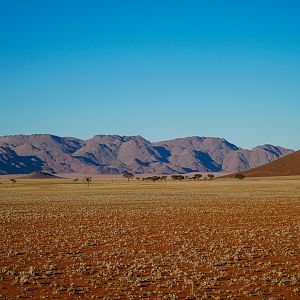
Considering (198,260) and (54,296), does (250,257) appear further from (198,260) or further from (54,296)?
(54,296)

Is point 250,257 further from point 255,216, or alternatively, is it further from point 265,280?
point 255,216

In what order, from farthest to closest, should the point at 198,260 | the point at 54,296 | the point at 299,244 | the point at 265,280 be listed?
the point at 299,244
the point at 198,260
the point at 265,280
the point at 54,296

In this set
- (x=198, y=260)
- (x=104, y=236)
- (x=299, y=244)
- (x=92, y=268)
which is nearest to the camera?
(x=92, y=268)

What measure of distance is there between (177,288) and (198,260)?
13.6 feet

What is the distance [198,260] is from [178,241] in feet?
15.8

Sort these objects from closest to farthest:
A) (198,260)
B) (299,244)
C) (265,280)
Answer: (265,280) → (198,260) → (299,244)

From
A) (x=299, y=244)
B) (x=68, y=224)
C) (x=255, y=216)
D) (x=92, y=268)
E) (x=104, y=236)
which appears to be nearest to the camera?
(x=92, y=268)

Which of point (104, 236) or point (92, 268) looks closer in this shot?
point (92, 268)

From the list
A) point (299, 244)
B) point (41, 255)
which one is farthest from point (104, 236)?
point (299, 244)

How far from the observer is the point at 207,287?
43.2 feet

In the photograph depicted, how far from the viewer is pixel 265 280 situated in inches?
553

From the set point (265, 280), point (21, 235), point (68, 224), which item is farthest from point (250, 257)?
point (68, 224)

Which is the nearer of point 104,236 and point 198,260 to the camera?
point 198,260

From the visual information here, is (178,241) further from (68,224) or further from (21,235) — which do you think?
(68,224)
